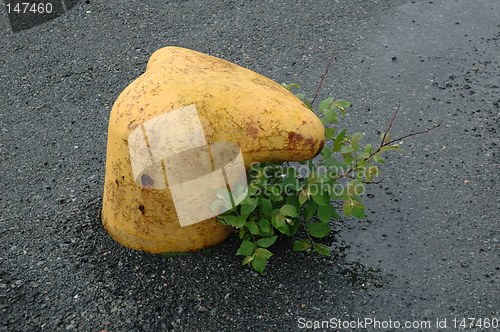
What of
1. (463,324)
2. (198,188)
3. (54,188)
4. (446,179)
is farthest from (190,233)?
(446,179)

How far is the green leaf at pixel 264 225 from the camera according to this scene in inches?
91.8

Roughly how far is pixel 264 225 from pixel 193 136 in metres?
0.52

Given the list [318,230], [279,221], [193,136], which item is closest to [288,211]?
[279,221]

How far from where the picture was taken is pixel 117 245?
8.54 ft

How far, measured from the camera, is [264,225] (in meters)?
2.35

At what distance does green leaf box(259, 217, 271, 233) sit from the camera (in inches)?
91.8

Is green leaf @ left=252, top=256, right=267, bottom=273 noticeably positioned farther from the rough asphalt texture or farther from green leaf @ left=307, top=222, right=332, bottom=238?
green leaf @ left=307, top=222, right=332, bottom=238

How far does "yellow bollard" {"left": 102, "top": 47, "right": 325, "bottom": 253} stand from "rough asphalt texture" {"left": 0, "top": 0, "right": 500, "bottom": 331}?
0.39 metres

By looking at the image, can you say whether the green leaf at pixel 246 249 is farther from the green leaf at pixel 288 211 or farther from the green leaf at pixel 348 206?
the green leaf at pixel 348 206

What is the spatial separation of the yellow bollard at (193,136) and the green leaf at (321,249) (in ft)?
1.61

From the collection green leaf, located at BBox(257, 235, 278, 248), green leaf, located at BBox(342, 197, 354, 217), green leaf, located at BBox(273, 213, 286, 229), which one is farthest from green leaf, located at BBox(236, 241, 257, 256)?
green leaf, located at BBox(342, 197, 354, 217)

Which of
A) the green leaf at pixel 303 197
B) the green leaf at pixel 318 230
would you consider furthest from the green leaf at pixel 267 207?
the green leaf at pixel 318 230

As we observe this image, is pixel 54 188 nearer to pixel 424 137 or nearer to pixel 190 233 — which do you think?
pixel 190 233

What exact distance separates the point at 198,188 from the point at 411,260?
113 cm
